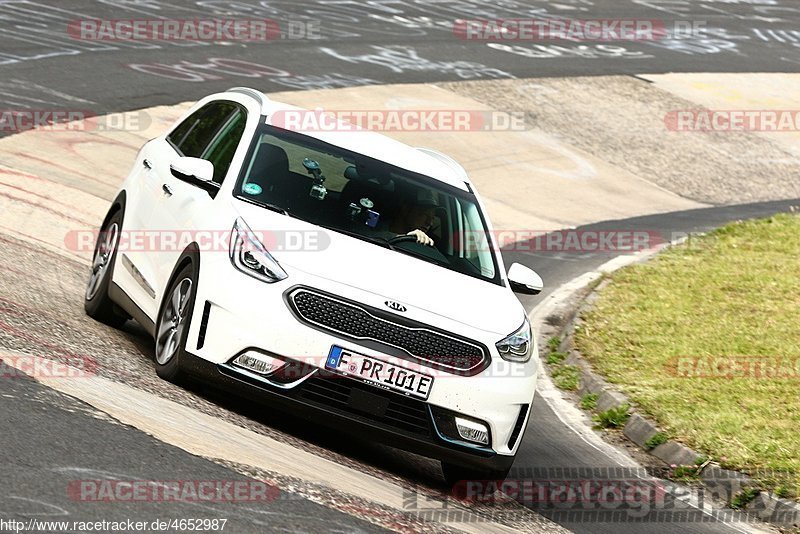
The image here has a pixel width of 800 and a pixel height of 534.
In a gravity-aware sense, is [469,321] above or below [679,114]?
above

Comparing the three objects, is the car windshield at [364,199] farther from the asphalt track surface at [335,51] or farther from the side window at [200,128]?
the asphalt track surface at [335,51]

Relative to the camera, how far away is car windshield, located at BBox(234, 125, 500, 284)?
793 centimetres

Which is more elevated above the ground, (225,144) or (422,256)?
(225,144)

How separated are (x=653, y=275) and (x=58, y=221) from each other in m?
6.50

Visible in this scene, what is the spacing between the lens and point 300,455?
22.6 feet

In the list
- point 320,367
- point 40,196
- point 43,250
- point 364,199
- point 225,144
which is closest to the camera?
point 320,367

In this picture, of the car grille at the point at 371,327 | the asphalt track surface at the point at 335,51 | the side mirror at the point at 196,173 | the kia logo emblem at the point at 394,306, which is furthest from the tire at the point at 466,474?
the asphalt track surface at the point at 335,51

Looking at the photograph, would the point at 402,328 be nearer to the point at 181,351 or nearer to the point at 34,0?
the point at 181,351

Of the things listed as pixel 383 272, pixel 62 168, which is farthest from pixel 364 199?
pixel 62 168

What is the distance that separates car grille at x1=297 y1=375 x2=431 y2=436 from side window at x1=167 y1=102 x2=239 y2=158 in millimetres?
2457

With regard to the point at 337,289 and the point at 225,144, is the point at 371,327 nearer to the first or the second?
the point at 337,289

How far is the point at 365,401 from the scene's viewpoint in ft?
22.9

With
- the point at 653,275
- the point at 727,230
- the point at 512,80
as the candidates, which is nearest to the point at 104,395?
the point at 653,275

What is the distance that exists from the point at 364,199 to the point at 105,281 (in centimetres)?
206
